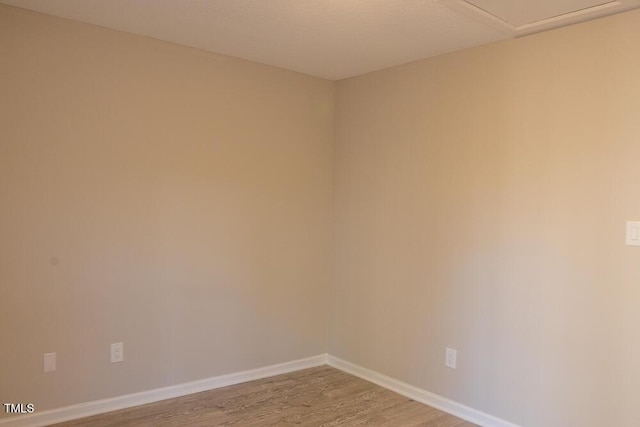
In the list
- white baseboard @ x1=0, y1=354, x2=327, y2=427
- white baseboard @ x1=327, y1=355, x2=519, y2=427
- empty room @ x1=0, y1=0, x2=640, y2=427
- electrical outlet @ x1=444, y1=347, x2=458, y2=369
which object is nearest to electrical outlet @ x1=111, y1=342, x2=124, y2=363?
empty room @ x1=0, y1=0, x2=640, y2=427

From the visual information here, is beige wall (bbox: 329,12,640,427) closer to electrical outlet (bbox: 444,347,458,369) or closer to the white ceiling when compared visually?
electrical outlet (bbox: 444,347,458,369)

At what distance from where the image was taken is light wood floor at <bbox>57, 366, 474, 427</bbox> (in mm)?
2895

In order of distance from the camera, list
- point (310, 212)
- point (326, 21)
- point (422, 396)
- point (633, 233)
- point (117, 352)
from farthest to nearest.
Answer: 1. point (310, 212)
2. point (422, 396)
3. point (117, 352)
4. point (326, 21)
5. point (633, 233)

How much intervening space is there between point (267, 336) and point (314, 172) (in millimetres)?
1335

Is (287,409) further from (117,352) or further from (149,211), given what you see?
(149,211)

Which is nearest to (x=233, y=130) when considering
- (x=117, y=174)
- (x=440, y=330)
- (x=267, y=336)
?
(x=117, y=174)

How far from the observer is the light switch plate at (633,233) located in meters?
→ 2.35

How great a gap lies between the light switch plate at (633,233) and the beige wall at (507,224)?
0.03m

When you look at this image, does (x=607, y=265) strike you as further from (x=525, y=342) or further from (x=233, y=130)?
(x=233, y=130)

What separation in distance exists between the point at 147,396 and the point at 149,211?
1183 mm

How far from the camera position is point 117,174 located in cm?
298

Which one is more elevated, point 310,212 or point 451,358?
point 310,212

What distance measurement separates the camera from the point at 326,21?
106 inches

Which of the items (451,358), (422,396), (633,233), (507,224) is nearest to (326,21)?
(507,224)
